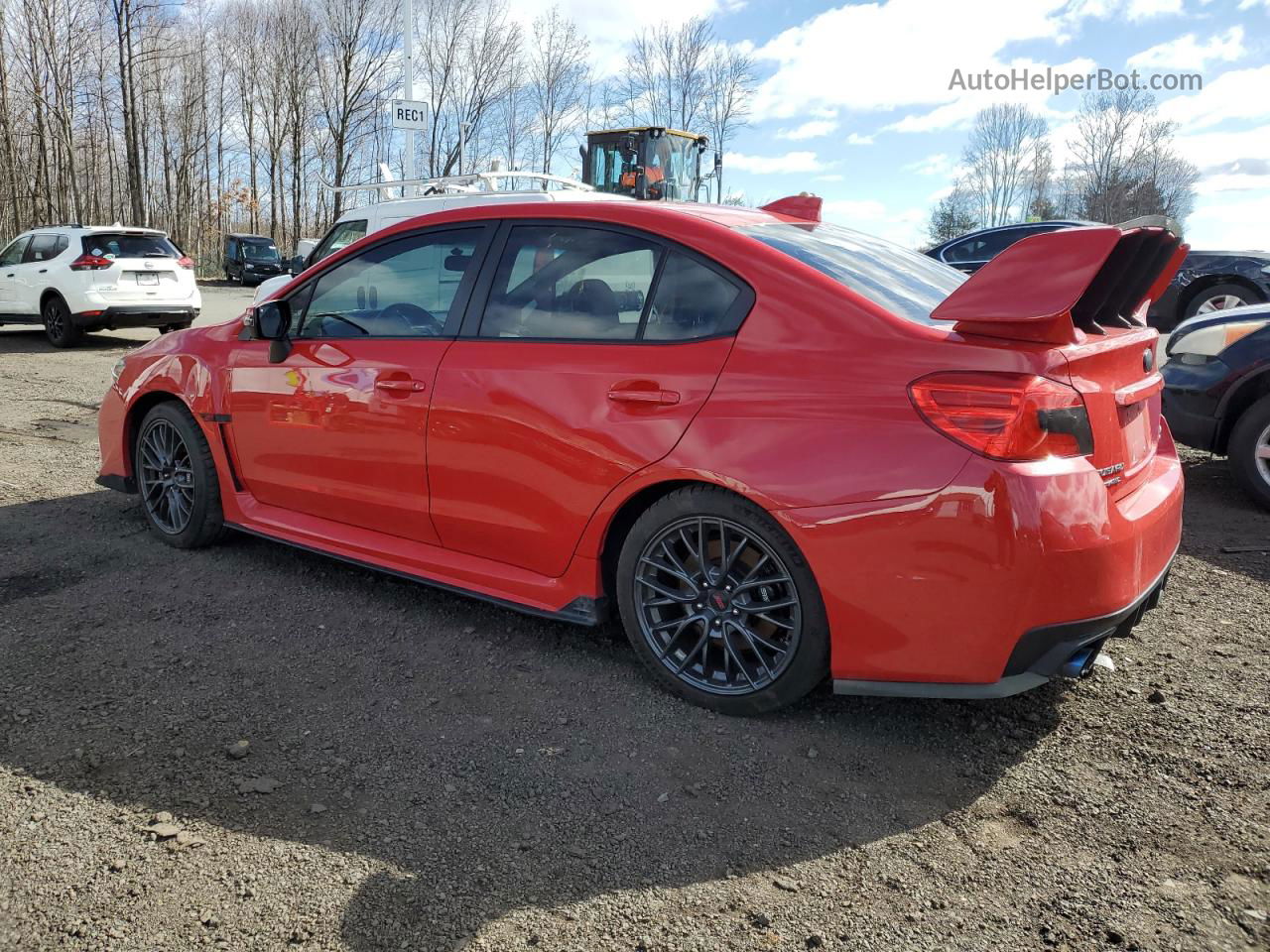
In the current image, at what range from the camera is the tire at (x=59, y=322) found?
13562mm

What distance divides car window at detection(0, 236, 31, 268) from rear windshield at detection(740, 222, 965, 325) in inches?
573

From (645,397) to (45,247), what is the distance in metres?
14.2

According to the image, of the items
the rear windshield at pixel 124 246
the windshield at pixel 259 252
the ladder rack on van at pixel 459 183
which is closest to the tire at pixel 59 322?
the rear windshield at pixel 124 246

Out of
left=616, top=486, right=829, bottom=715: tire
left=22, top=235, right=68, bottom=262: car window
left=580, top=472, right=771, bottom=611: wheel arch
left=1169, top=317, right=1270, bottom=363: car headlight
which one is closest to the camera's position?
left=616, top=486, right=829, bottom=715: tire

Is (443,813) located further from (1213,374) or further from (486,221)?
(1213,374)

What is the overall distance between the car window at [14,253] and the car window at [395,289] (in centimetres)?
1297

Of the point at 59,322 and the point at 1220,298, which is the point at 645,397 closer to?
the point at 1220,298

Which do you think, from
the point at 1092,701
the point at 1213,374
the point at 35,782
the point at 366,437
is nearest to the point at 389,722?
the point at 35,782

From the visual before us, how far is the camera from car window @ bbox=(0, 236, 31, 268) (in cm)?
1430

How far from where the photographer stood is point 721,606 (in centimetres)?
304

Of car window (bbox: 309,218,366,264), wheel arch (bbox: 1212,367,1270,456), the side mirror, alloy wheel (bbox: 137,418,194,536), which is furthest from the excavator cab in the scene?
the side mirror

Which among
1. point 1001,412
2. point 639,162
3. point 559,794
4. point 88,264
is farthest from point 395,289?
point 639,162

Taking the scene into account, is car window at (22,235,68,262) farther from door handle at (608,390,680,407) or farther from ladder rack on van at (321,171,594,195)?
door handle at (608,390,680,407)

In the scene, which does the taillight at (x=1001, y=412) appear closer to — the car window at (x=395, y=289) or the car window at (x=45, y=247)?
the car window at (x=395, y=289)
